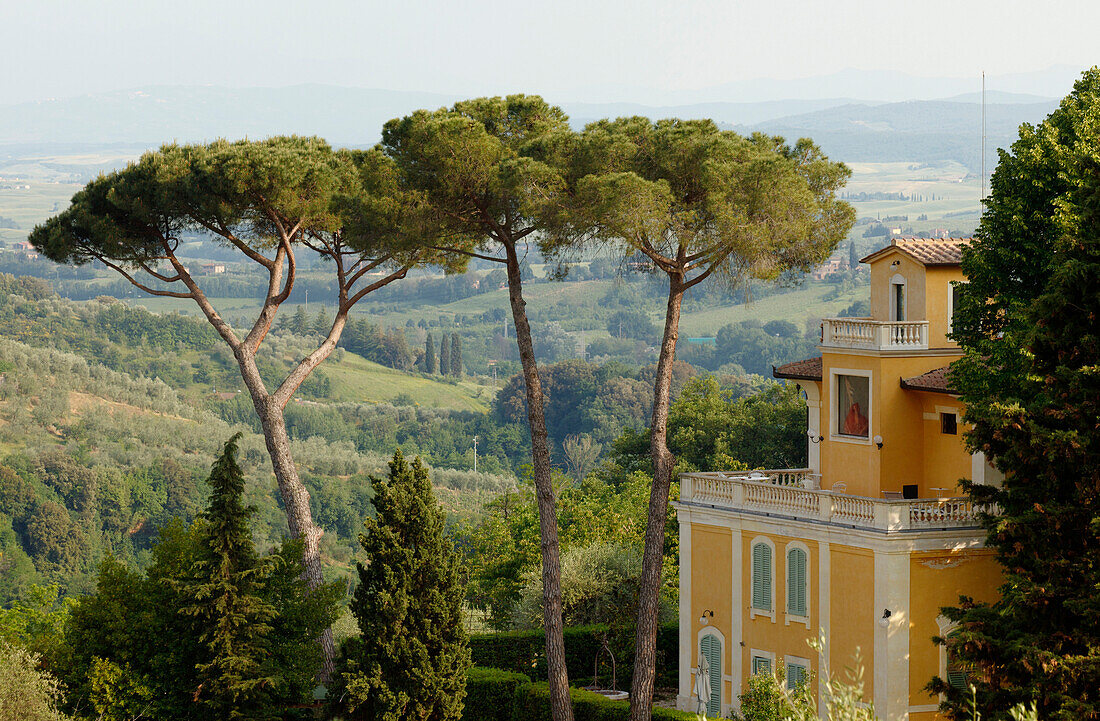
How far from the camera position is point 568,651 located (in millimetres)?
28703

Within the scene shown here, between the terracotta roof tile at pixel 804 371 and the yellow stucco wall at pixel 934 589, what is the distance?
496cm

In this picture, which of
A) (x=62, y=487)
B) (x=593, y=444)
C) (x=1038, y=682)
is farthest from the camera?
(x=593, y=444)

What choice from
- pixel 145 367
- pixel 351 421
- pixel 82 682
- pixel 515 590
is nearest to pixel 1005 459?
pixel 82 682

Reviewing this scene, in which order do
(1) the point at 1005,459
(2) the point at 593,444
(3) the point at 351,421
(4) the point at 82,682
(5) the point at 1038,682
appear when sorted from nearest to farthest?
1. (5) the point at 1038,682
2. (1) the point at 1005,459
3. (4) the point at 82,682
4. (2) the point at 593,444
5. (3) the point at 351,421

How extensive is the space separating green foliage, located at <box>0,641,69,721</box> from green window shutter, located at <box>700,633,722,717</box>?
11.7 meters

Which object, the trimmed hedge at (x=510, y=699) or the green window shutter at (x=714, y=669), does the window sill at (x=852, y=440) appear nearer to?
the green window shutter at (x=714, y=669)

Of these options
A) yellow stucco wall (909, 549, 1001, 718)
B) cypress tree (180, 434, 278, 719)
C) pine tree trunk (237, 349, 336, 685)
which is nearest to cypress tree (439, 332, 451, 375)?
pine tree trunk (237, 349, 336, 685)

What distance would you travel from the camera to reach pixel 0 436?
10350 centimetres

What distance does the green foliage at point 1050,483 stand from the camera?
56.7ft

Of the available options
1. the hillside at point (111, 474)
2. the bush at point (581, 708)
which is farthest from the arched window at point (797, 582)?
the hillside at point (111, 474)

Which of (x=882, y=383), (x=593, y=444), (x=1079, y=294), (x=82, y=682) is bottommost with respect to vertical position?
(x=593, y=444)

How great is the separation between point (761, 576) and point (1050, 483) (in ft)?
23.4

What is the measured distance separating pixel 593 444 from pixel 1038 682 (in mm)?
120885

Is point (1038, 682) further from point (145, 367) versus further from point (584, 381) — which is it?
point (145, 367)
